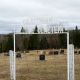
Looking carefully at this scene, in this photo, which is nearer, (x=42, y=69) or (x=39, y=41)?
(x=42, y=69)

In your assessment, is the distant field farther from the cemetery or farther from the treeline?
the treeline

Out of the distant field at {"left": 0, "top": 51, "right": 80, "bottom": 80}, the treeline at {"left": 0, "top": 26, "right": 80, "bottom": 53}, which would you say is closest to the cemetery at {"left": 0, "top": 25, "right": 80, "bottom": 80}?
the distant field at {"left": 0, "top": 51, "right": 80, "bottom": 80}

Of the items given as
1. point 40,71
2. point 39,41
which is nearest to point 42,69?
point 40,71

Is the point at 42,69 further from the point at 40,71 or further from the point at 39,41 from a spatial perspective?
the point at 39,41

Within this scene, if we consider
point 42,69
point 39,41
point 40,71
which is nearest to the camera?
point 40,71

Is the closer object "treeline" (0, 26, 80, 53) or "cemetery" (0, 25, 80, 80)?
"cemetery" (0, 25, 80, 80)

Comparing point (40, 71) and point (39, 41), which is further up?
point (39, 41)

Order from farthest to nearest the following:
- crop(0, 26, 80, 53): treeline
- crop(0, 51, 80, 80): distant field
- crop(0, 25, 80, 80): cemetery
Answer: crop(0, 26, 80, 53): treeline → crop(0, 51, 80, 80): distant field → crop(0, 25, 80, 80): cemetery

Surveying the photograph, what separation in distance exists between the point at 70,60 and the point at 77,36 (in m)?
55.6

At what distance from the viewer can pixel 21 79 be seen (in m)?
17.7

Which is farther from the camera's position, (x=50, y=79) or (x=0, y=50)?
(x=0, y=50)

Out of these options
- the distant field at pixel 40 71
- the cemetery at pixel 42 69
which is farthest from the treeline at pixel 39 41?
the distant field at pixel 40 71

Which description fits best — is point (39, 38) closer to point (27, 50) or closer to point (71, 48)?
point (27, 50)

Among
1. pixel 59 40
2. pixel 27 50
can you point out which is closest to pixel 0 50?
pixel 27 50
